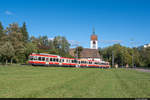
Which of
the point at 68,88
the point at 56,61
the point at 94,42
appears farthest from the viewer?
the point at 94,42

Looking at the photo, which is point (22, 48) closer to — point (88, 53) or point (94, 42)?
point (88, 53)

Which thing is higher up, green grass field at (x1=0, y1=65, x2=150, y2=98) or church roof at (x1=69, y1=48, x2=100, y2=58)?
church roof at (x1=69, y1=48, x2=100, y2=58)

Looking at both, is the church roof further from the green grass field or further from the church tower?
the green grass field

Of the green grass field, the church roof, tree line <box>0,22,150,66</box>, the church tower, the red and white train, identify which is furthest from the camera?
the church tower

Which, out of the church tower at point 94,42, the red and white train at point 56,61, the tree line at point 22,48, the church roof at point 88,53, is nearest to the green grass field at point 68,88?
the red and white train at point 56,61

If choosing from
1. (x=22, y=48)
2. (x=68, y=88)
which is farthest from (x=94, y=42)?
(x=68, y=88)

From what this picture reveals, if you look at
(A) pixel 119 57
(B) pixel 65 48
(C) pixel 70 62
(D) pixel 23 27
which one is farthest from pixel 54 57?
(B) pixel 65 48

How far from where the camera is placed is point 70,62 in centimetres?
5309

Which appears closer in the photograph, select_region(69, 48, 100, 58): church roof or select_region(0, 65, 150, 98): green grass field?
select_region(0, 65, 150, 98): green grass field

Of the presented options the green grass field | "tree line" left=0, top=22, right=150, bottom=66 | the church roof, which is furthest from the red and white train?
the church roof

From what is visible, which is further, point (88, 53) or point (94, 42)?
point (94, 42)

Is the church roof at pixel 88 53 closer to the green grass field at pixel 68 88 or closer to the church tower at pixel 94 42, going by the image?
the church tower at pixel 94 42

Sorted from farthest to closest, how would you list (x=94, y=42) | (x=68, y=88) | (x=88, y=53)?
(x=94, y=42)
(x=88, y=53)
(x=68, y=88)

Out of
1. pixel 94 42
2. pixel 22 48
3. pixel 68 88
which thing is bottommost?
pixel 68 88
